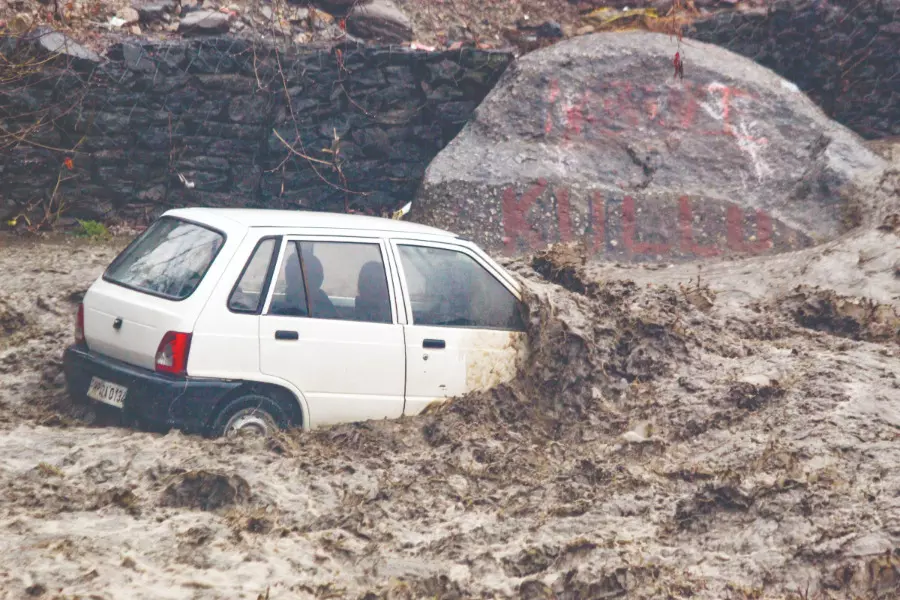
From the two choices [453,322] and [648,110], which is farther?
[648,110]

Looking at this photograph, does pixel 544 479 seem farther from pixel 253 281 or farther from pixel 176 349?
pixel 176 349

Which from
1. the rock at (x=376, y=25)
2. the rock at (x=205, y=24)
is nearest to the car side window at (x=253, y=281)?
the rock at (x=205, y=24)

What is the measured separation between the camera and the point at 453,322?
600 centimetres

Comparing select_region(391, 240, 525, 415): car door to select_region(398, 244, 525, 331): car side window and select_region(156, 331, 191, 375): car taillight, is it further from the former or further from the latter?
select_region(156, 331, 191, 375): car taillight

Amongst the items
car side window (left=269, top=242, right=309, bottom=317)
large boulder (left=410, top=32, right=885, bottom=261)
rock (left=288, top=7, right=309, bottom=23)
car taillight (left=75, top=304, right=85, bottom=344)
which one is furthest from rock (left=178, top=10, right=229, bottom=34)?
car side window (left=269, top=242, right=309, bottom=317)

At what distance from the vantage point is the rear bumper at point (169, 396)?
5.19 m

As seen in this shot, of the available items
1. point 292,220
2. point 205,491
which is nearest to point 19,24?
point 292,220

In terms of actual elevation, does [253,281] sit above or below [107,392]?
above

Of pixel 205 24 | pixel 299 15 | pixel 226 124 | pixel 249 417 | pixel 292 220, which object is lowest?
pixel 249 417

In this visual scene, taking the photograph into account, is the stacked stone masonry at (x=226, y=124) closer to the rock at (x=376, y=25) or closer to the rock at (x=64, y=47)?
the rock at (x=64, y=47)

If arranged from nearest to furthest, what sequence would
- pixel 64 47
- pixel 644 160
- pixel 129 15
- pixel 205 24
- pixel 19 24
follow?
pixel 64 47, pixel 19 24, pixel 644 160, pixel 205 24, pixel 129 15

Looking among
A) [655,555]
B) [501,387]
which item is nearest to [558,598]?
[655,555]

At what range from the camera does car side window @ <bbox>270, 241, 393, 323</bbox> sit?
5594 millimetres

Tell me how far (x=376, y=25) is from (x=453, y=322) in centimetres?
705
